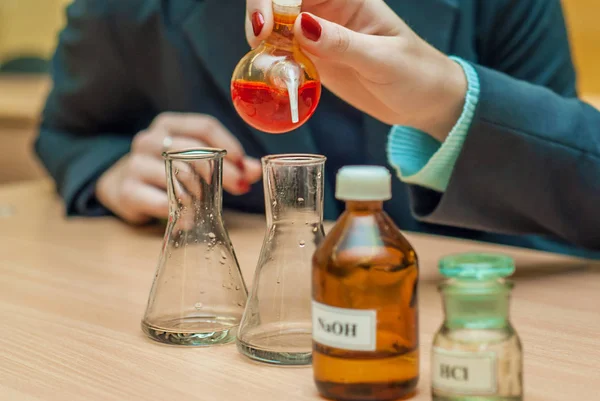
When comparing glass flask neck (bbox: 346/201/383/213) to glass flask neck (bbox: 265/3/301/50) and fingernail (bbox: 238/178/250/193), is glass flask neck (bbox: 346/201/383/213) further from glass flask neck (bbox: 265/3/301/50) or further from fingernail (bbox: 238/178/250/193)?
fingernail (bbox: 238/178/250/193)

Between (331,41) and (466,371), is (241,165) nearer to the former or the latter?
(331,41)

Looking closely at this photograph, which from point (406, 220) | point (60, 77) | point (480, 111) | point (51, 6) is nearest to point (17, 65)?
point (51, 6)

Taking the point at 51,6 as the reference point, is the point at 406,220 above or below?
below

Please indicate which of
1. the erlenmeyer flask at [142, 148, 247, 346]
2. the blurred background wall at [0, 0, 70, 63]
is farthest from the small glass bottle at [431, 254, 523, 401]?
the blurred background wall at [0, 0, 70, 63]

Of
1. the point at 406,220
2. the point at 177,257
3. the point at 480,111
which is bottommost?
the point at 406,220

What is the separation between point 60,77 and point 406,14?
69 centimetres

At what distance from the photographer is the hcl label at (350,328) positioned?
509 millimetres

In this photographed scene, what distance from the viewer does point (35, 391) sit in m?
0.61

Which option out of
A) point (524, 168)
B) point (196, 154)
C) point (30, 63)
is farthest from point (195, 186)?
point (30, 63)

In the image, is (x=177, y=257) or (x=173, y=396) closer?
(x=173, y=396)

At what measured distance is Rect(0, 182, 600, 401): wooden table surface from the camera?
0.60 meters

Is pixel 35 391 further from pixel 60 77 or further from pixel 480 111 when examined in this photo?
pixel 60 77

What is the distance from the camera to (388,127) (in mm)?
1173

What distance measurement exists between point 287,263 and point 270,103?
134mm
